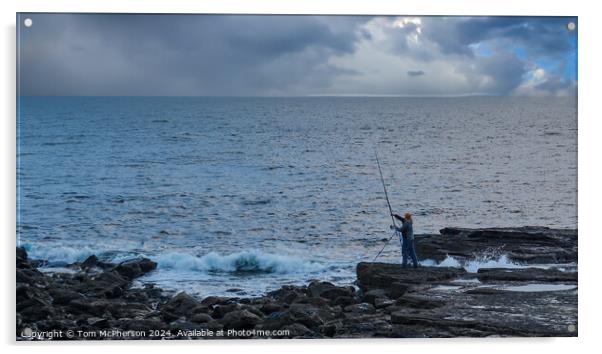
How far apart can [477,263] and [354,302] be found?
1.72 meters

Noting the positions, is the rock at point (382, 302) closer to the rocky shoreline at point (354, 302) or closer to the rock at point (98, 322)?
the rocky shoreline at point (354, 302)

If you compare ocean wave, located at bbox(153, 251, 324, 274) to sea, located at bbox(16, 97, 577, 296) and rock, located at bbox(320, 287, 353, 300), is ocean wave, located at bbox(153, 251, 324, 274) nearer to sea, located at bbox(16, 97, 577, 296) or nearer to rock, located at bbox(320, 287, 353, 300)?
sea, located at bbox(16, 97, 577, 296)

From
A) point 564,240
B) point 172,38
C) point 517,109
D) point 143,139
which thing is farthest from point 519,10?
point 143,139

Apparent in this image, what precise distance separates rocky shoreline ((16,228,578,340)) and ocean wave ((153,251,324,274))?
0.23 m

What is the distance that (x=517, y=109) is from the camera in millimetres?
12797

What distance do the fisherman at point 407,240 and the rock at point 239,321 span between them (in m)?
2.18

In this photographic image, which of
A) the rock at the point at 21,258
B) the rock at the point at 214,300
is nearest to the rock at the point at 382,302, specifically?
the rock at the point at 214,300

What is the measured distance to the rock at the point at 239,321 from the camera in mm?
11383

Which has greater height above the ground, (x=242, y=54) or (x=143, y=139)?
(x=242, y=54)

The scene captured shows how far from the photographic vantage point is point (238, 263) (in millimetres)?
12258

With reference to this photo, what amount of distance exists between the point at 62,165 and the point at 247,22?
3.02 m

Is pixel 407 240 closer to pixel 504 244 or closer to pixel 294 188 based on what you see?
pixel 504 244

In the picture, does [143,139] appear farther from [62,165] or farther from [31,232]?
[31,232]

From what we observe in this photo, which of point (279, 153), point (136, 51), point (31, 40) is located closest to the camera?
point (31, 40)
